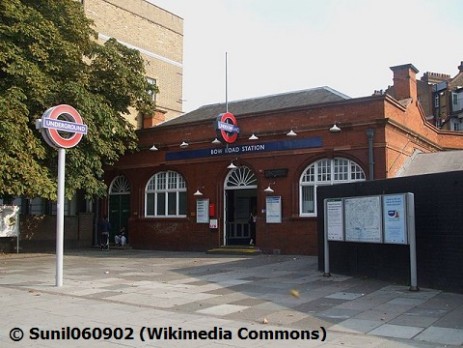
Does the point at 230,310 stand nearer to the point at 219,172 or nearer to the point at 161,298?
the point at 161,298

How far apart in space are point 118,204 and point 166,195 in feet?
12.1

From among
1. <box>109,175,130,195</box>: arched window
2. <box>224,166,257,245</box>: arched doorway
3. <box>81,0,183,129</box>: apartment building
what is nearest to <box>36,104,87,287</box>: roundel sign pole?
<box>224,166,257,245</box>: arched doorway

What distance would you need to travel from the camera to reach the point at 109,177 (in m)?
27.9

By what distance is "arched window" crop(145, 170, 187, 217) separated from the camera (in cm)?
2500

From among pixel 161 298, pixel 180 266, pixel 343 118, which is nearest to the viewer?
pixel 161 298

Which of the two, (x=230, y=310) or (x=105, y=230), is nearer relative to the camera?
(x=230, y=310)

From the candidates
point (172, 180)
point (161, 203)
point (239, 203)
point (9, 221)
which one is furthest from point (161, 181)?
point (9, 221)

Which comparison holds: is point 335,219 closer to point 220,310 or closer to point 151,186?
point 220,310

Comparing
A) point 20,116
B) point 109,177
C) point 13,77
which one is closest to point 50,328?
point 20,116

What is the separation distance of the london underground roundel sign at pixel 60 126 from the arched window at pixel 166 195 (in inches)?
463

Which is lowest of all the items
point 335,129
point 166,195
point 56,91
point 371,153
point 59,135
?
point 166,195

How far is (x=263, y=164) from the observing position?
22.0m

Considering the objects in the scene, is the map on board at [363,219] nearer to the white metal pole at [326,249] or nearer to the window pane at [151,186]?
the white metal pole at [326,249]

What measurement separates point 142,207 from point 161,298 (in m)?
15.5
